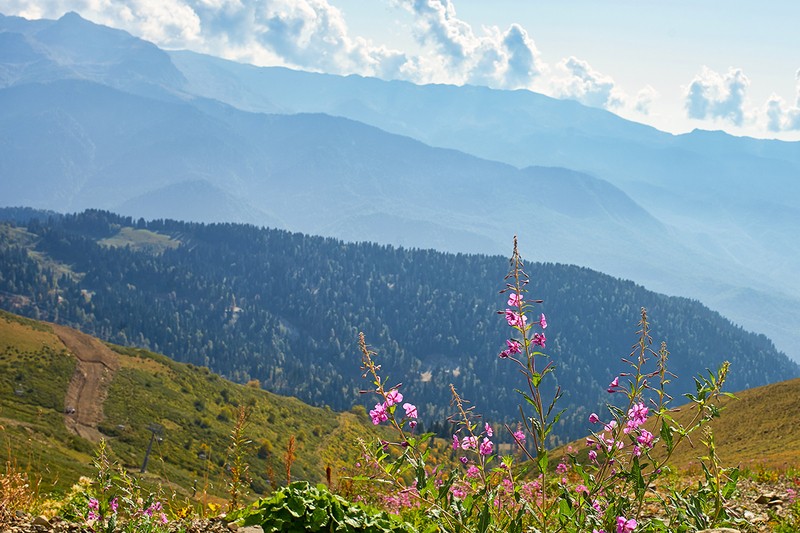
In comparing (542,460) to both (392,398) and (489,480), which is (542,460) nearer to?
(489,480)

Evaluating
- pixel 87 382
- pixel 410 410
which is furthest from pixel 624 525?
pixel 87 382

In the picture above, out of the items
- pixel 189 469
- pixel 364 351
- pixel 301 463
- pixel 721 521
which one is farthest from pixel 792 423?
pixel 301 463

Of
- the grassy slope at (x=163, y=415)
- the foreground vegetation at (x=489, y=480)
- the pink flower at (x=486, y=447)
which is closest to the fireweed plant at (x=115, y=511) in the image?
the foreground vegetation at (x=489, y=480)

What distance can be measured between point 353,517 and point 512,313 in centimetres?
321

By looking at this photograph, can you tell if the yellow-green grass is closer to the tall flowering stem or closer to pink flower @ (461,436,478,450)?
pink flower @ (461,436,478,450)

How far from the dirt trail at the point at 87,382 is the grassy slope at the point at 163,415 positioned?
5.43ft

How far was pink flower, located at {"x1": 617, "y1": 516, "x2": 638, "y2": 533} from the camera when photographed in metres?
5.96

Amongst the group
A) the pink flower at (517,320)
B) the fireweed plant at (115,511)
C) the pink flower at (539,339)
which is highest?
the pink flower at (517,320)

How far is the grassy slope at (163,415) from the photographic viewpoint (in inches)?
3917

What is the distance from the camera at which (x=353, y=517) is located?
302 inches

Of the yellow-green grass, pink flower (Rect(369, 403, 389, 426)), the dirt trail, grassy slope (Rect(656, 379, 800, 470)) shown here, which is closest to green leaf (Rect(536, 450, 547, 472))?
pink flower (Rect(369, 403, 389, 426))

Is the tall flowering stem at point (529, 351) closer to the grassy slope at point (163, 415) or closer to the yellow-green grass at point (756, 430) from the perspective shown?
the yellow-green grass at point (756, 430)

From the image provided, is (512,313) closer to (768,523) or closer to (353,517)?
(353,517)

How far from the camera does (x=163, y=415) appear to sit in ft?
434
